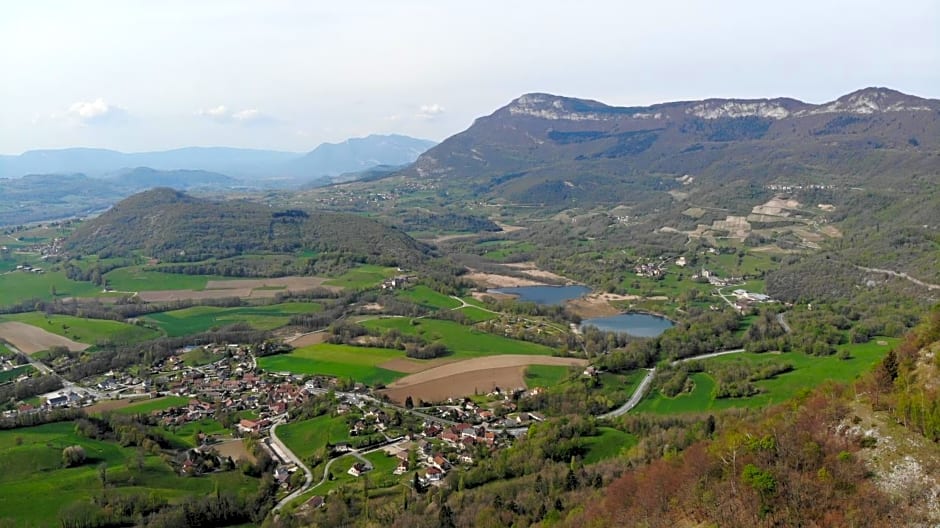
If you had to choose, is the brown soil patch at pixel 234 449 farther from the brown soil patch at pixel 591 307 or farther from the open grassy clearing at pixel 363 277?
the open grassy clearing at pixel 363 277

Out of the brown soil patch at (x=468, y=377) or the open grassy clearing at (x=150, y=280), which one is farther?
the open grassy clearing at (x=150, y=280)

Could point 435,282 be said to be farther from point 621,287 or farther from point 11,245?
point 11,245

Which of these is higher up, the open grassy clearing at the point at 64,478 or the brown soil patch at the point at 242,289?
the brown soil patch at the point at 242,289

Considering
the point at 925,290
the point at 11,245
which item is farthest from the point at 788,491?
the point at 11,245

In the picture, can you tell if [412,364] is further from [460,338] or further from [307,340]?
[307,340]

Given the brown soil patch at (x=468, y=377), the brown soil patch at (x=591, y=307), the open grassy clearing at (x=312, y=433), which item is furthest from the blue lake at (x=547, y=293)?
the open grassy clearing at (x=312, y=433)

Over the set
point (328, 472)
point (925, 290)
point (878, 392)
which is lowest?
point (328, 472)

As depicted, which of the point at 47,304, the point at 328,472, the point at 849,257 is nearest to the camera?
the point at 328,472
